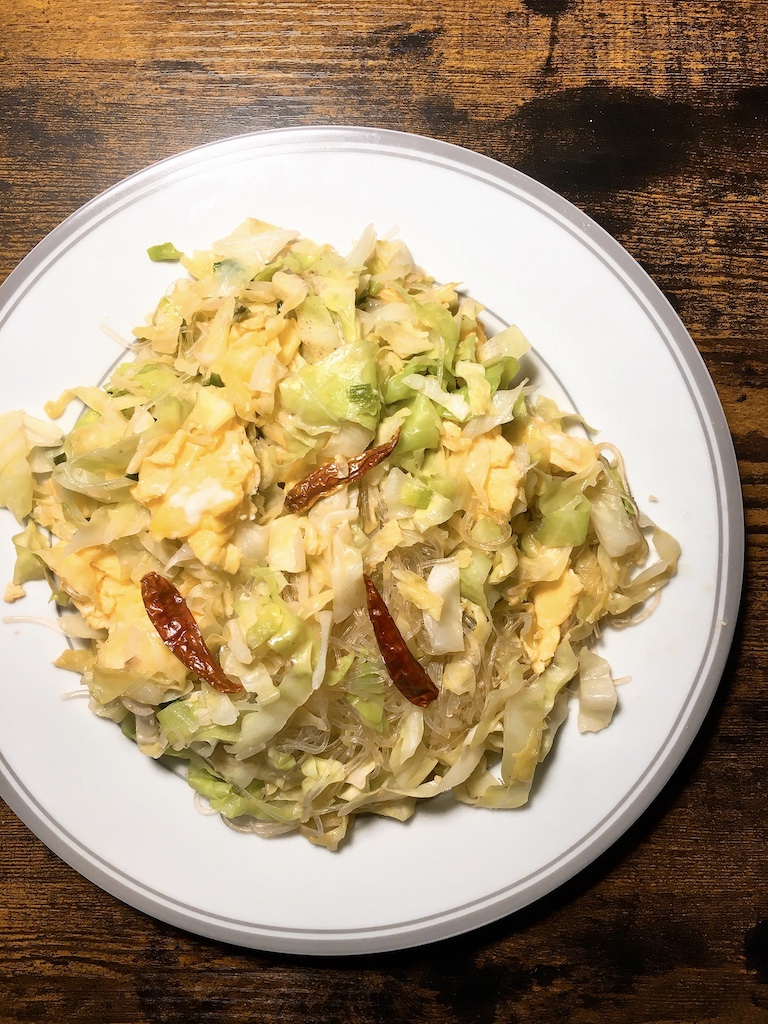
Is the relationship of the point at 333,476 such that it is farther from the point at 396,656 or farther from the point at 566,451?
the point at 566,451

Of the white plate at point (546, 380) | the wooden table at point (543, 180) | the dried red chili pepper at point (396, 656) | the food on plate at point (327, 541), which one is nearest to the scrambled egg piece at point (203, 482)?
the food on plate at point (327, 541)

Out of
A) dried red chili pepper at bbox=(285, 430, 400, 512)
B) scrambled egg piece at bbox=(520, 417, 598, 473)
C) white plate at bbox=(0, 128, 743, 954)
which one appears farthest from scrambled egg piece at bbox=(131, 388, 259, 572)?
scrambled egg piece at bbox=(520, 417, 598, 473)

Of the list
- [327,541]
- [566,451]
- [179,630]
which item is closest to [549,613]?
[566,451]

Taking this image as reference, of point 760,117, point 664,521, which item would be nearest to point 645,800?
point 664,521

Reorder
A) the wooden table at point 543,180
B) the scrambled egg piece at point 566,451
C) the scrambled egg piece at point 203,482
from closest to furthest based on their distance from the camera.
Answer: the scrambled egg piece at point 203,482
the scrambled egg piece at point 566,451
the wooden table at point 543,180

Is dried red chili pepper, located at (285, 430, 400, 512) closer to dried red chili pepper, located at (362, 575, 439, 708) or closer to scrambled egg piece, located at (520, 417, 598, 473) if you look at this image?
dried red chili pepper, located at (362, 575, 439, 708)

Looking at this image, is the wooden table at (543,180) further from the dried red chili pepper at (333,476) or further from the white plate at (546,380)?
the dried red chili pepper at (333,476)

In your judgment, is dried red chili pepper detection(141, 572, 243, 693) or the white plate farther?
the white plate

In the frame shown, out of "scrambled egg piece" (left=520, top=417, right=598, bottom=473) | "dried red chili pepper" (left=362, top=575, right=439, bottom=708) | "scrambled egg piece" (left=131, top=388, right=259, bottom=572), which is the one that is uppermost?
"scrambled egg piece" (left=520, top=417, right=598, bottom=473)
